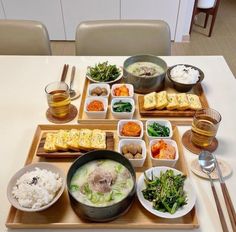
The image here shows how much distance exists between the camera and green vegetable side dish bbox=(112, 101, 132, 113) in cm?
109

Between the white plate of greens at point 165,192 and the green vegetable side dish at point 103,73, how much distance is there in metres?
0.61

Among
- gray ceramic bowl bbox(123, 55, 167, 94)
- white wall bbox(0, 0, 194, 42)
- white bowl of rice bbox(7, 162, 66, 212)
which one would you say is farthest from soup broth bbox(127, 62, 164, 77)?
white wall bbox(0, 0, 194, 42)

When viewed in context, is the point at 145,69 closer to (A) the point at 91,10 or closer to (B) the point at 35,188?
(B) the point at 35,188

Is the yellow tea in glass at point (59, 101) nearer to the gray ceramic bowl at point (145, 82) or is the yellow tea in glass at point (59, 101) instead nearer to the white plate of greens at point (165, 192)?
the gray ceramic bowl at point (145, 82)

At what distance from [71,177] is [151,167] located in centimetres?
29

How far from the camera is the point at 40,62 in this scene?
1471 millimetres

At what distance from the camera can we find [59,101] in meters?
Answer: 1.08

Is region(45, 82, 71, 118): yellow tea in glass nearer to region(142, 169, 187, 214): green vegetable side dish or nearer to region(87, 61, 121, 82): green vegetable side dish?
region(87, 61, 121, 82): green vegetable side dish

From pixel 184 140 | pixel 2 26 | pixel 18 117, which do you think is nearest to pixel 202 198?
Result: pixel 184 140

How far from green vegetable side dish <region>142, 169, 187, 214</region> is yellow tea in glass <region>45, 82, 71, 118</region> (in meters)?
0.49

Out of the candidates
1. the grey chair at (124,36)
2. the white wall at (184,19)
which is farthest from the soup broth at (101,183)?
the white wall at (184,19)

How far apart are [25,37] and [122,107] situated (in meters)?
0.96

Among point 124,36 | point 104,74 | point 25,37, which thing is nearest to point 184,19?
point 124,36

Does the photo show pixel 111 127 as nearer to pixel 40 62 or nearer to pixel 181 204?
pixel 181 204
